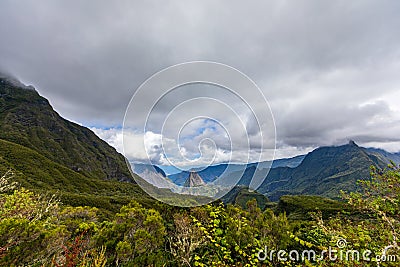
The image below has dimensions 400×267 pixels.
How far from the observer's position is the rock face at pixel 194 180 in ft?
20.2

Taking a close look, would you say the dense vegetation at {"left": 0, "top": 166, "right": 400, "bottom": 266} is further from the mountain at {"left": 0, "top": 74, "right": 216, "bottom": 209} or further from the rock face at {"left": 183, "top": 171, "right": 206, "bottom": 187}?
the mountain at {"left": 0, "top": 74, "right": 216, "bottom": 209}

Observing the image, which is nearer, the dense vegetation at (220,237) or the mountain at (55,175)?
the dense vegetation at (220,237)

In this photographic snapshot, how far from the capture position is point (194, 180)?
6.27m

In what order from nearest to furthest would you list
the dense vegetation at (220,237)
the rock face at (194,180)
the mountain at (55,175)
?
1. the dense vegetation at (220,237)
2. the rock face at (194,180)
3. the mountain at (55,175)

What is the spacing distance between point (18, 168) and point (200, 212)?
138932 millimetres

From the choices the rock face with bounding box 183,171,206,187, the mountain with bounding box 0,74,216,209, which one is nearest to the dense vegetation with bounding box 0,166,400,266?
the rock face with bounding box 183,171,206,187

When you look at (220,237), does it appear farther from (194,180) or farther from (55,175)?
(55,175)

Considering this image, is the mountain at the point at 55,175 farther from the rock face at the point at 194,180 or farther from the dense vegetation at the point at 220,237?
the dense vegetation at the point at 220,237

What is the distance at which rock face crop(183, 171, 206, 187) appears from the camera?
6172 millimetres

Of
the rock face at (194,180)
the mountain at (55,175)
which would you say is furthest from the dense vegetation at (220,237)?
the mountain at (55,175)

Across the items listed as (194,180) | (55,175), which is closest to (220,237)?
(194,180)

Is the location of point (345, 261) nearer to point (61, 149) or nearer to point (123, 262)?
point (123, 262)

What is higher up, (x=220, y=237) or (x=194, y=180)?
(x=194, y=180)

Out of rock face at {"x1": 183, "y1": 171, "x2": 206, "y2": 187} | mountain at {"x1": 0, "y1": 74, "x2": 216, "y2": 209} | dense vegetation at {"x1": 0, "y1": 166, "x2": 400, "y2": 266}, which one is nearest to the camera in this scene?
dense vegetation at {"x1": 0, "y1": 166, "x2": 400, "y2": 266}
